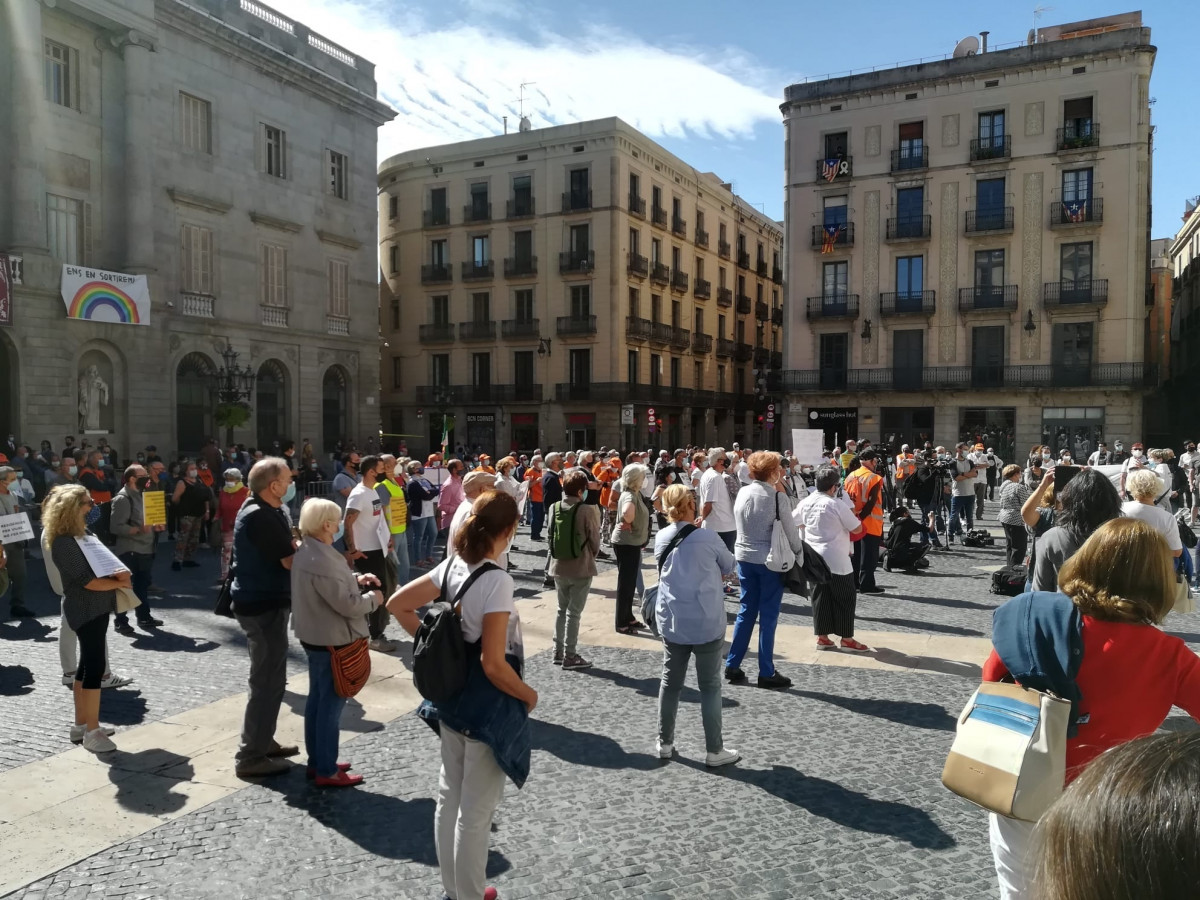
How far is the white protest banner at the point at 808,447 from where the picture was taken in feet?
63.1

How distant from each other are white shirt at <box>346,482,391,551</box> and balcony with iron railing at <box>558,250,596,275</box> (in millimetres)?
34634

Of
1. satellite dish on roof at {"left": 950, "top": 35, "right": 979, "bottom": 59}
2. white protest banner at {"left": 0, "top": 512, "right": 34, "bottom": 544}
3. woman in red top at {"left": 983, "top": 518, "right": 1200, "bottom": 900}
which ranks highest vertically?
satellite dish on roof at {"left": 950, "top": 35, "right": 979, "bottom": 59}

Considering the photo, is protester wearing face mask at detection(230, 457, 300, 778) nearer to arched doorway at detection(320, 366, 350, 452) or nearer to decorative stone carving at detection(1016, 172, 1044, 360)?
arched doorway at detection(320, 366, 350, 452)

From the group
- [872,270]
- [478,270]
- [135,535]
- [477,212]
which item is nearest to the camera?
[135,535]

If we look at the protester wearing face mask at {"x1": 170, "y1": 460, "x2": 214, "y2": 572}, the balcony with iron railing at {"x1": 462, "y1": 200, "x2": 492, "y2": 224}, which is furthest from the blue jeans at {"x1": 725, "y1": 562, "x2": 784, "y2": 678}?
the balcony with iron railing at {"x1": 462, "y1": 200, "x2": 492, "y2": 224}

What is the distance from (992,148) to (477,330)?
962 inches

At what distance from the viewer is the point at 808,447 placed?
19.5m

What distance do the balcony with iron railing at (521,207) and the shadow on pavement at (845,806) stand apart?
40.2 m

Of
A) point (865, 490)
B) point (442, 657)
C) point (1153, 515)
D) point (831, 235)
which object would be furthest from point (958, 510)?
point (831, 235)

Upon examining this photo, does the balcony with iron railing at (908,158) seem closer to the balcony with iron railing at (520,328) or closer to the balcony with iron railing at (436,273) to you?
the balcony with iron railing at (520,328)

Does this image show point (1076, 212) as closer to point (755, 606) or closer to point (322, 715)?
point (755, 606)

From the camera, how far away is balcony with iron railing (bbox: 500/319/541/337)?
4312 cm

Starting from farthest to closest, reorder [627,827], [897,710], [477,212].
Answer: [477,212] → [897,710] → [627,827]

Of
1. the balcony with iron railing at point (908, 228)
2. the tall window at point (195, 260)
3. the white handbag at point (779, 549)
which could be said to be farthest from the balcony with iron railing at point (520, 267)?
the white handbag at point (779, 549)
